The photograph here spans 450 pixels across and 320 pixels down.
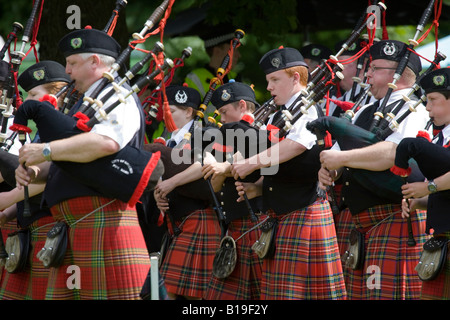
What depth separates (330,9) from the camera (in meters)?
8.58

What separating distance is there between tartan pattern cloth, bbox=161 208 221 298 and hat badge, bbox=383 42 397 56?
65.1 inches

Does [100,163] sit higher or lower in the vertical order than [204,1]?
lower

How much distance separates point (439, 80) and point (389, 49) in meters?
0.59

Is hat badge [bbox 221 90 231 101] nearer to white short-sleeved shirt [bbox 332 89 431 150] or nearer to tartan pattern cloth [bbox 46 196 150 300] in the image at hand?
white short-sleeved shirt [bbox 332 89 431 150]

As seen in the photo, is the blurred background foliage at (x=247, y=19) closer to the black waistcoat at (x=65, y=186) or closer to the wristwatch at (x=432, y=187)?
the black waistcoat at (x=65, y=186)

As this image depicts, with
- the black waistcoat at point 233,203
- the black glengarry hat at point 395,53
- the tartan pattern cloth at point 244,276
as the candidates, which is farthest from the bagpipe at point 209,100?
the black glengarry hat at point 395,53

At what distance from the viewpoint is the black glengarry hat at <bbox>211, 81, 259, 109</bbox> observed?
5.53 m

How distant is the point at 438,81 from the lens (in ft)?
14.1

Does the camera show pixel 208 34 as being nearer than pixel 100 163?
No

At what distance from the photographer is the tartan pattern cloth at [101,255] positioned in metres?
4.05

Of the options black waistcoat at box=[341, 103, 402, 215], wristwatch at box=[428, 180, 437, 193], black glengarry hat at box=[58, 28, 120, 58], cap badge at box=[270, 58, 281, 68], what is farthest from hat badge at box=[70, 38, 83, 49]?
wristwatch at box=[428, 180, 437, 193]
